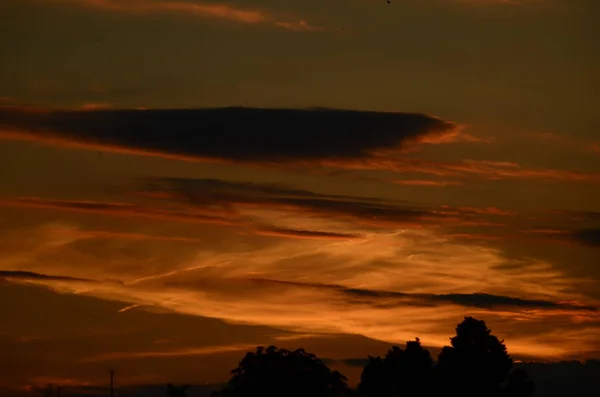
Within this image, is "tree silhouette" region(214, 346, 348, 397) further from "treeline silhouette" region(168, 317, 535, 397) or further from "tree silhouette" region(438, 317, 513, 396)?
"tree silhouette" region(438, 317, 513, 396)

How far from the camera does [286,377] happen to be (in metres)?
91.9

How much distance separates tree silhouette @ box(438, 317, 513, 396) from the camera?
107375 millimetres

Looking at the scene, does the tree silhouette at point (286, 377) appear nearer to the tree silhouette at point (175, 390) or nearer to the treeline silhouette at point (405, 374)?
the treeline silhouette at point (405, 374)

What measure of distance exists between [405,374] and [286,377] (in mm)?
24955

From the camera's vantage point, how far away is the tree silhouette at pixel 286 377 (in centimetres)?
9150

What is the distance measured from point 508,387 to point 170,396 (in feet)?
96.0

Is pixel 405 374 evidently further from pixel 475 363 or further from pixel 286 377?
pixel 286 377

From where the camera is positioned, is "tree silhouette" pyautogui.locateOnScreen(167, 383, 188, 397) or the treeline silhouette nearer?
the treeline silhouette

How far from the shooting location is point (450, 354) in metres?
109

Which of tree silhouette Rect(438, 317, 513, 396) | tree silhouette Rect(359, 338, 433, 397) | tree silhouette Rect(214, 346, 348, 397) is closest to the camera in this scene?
tree silhouette Rect(214, 346, 348, 397)

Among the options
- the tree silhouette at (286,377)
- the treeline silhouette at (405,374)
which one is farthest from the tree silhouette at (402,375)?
the tree silhouette at (286,377)

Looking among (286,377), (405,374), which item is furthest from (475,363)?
(286,377)

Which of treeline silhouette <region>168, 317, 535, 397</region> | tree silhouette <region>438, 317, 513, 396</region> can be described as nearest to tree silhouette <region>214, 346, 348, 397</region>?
treeline silhouette <region>168, 317, 535, 397</region>

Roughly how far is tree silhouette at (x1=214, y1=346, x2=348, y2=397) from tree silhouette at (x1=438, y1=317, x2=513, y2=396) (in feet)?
56.6
